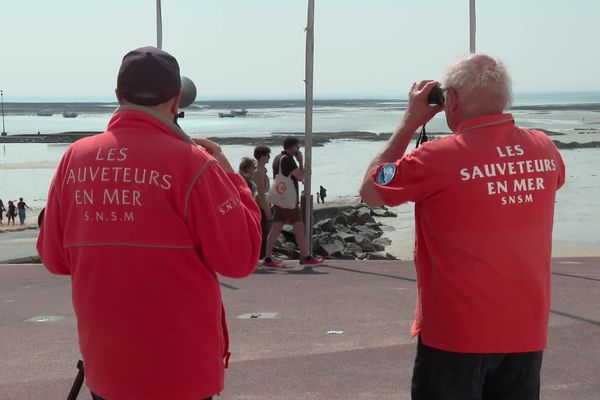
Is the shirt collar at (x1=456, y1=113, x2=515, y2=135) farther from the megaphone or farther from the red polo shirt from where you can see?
the megaphone

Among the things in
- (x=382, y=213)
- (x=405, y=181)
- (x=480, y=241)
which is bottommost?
(x=382, y=213)

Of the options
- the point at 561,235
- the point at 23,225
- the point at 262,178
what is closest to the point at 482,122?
the point at 262,178

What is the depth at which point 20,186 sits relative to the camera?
4741 centimetres

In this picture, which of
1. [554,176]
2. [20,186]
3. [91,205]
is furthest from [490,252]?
[20,186]

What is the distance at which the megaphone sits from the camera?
3.53 metres

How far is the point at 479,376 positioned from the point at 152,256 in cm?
114

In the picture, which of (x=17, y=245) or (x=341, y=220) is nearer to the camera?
(x=17, y=245)

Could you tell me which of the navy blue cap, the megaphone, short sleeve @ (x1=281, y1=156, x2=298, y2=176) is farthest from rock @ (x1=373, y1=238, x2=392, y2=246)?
the navy blue cap

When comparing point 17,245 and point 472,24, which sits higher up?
point 472,24

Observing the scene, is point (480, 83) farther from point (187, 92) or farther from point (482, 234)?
point (187, 92)

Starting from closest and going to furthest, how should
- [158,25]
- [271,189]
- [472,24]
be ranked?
1. [271,189]
2. [472,24]
3. [158,25]

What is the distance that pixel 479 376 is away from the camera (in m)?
3.35

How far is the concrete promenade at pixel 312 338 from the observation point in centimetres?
596

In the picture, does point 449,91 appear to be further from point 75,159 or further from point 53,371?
point 53,371
